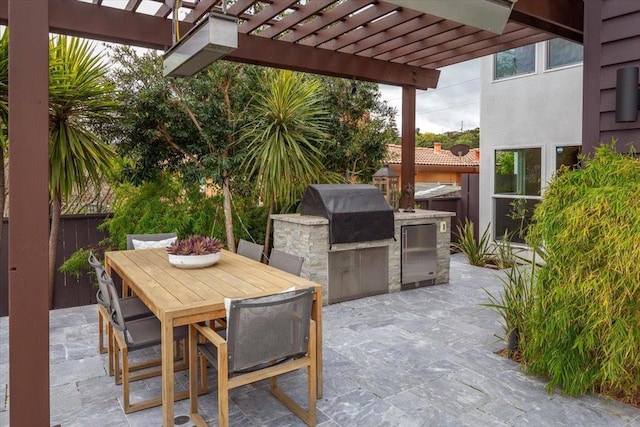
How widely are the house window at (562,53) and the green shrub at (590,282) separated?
14.3 ft

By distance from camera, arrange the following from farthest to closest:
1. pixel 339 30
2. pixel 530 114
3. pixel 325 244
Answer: pixel 530 114, pixel 325 244, pixel 339 30

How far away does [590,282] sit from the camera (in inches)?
105

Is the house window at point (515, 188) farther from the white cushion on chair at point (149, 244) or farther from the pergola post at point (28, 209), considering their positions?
the pergola post at point (28, 209)

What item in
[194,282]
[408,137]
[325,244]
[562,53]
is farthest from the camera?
[562,53]

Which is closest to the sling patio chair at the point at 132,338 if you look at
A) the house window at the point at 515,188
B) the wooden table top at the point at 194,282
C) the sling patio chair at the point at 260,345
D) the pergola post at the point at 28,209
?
the wooden table top at the point at 194,282

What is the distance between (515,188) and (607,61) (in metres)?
4.36

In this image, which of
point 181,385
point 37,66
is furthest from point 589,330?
point 37,66

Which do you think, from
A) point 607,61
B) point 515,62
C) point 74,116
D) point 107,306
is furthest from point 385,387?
point 515,62

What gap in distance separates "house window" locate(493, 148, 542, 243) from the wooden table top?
203 inches

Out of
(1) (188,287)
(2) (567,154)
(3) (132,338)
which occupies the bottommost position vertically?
(3) (132,338)

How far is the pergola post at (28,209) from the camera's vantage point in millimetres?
1797

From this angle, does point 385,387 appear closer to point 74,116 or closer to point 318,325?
point 318,325

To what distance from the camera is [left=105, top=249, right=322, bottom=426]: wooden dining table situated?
2.41m

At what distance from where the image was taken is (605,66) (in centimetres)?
343
